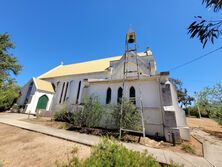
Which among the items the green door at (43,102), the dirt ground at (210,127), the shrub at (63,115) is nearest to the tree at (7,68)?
the green door at (43,102)

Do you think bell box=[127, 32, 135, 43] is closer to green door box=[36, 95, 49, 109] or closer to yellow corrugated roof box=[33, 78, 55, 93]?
yellow corrugated roof box=[33, 78, 55, 93]

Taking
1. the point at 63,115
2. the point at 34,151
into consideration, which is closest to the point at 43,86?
the point at 63,115

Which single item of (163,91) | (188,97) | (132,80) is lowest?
(163,91)

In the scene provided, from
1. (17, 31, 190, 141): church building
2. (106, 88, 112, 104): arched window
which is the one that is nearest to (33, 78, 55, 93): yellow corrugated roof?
(17, 31, 190, 141): church building

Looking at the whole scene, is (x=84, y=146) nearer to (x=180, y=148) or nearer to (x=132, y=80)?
(x=180, y=148)

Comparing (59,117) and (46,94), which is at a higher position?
(46,94)

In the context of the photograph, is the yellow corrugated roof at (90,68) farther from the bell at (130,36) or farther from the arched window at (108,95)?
the bell at (130,36)

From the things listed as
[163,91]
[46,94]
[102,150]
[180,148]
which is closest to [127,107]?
[163,91]

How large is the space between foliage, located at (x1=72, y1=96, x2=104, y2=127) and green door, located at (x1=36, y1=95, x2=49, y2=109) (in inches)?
502

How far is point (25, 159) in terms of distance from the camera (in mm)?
4629

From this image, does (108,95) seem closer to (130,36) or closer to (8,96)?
(130,36)

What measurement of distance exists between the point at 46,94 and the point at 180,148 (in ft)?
71.6

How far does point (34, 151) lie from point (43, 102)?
55.3ft

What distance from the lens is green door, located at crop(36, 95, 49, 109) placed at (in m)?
19.1
